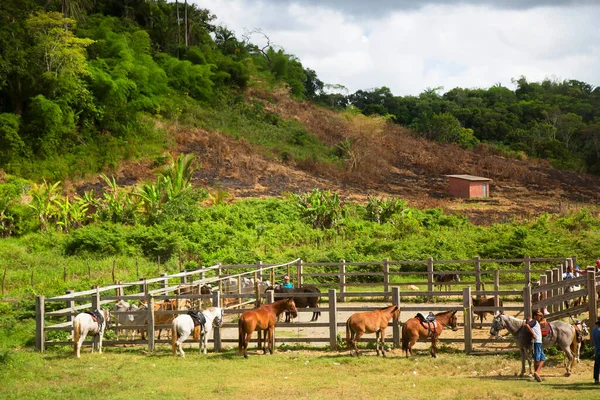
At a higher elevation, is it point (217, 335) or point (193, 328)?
point (193, 328)

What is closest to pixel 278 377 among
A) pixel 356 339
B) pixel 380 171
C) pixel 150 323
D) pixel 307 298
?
pixel 356 339

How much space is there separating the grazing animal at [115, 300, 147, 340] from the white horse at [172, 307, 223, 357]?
1538 mm

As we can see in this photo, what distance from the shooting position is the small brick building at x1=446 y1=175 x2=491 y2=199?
54.7 metres

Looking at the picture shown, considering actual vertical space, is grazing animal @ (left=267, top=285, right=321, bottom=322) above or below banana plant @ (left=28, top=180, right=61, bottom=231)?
below

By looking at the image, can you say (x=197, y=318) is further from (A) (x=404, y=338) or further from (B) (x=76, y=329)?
(A) (x=404, y=338)

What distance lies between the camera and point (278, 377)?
1288 centimetres

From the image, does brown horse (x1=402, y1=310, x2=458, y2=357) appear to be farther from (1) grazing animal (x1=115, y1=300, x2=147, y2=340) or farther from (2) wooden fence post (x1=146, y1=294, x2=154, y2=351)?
(1) grazing animal (x1=115, y1=300, x2=147, y2=340)

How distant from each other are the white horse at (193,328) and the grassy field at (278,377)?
32 centimetres

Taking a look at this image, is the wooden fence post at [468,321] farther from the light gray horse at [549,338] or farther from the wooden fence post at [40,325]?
the wooden fence post at [40,325]

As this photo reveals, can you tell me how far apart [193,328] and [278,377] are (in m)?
2.71

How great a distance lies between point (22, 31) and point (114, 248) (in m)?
22.7

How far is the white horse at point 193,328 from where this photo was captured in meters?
14.6

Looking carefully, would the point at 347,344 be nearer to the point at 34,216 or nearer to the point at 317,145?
the point at 34,216

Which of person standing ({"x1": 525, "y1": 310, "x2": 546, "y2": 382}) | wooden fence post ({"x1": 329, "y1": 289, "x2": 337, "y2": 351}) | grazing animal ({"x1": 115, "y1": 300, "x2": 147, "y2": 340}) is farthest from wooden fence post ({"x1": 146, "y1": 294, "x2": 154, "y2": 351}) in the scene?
person standing ({"x1": 525, "y1": 310, "x2": 546, "y2": 382})
